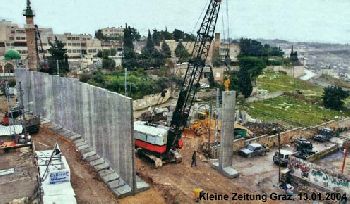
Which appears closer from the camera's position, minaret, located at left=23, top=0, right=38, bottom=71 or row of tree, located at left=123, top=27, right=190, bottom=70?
minaret, located at left=23, top=0, right=38, bottom=71

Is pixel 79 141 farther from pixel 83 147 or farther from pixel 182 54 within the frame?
pixel 182 54

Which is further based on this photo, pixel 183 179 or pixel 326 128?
pixel 326 128

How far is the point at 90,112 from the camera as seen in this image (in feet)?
79.2

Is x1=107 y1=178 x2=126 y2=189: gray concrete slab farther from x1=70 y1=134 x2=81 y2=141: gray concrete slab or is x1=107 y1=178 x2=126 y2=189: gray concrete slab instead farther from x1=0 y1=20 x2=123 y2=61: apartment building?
x1=0 y1=20 x2=123 y2=61: apartment building

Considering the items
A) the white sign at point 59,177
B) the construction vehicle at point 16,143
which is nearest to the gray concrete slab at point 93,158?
the white sign at point 59,177

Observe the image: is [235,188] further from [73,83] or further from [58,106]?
[58,106]

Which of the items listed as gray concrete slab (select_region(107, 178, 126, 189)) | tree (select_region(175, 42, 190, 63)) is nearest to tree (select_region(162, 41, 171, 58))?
tree (select_region(175, 42, 190, 63))

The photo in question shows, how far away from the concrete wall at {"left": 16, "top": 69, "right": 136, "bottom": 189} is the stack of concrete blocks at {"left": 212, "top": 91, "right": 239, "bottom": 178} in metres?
6.77

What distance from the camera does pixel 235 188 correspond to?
20922 mm

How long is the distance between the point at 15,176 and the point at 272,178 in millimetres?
15623

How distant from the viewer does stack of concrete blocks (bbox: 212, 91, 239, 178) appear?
74.9ft

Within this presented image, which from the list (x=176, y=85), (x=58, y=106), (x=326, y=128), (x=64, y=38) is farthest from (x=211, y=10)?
(x=64, y=38)

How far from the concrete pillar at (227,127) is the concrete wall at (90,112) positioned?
685cm

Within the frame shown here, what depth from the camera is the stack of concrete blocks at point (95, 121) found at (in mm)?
18984
